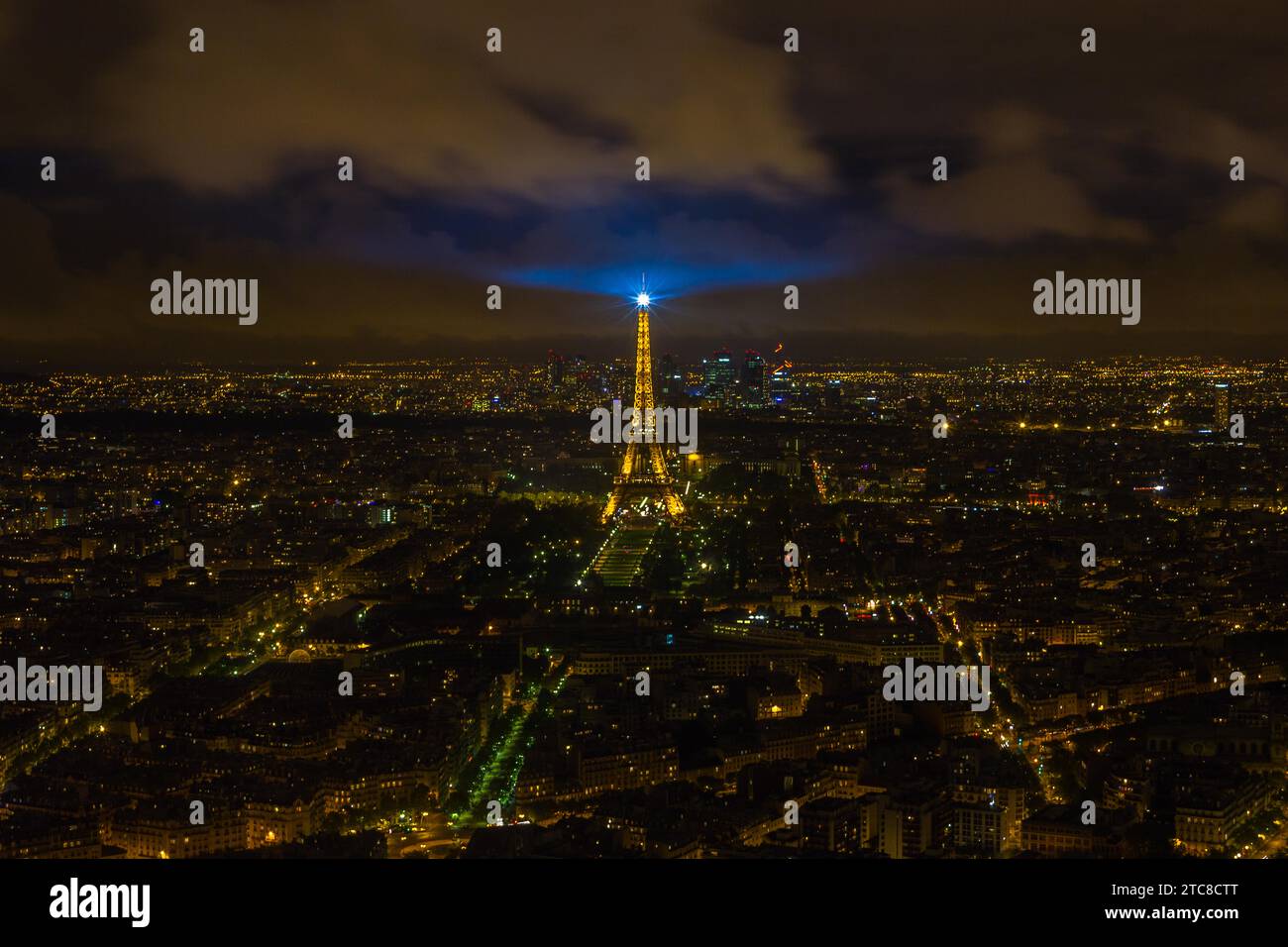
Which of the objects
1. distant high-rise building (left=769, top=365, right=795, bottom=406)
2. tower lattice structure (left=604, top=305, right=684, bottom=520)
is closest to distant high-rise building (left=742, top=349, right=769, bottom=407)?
distant high-rise building (left=769, top=365, right=795, bottom=406)

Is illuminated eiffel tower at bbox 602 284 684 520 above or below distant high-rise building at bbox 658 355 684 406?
below

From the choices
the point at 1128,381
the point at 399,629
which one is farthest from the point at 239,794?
the point at 1128,381
